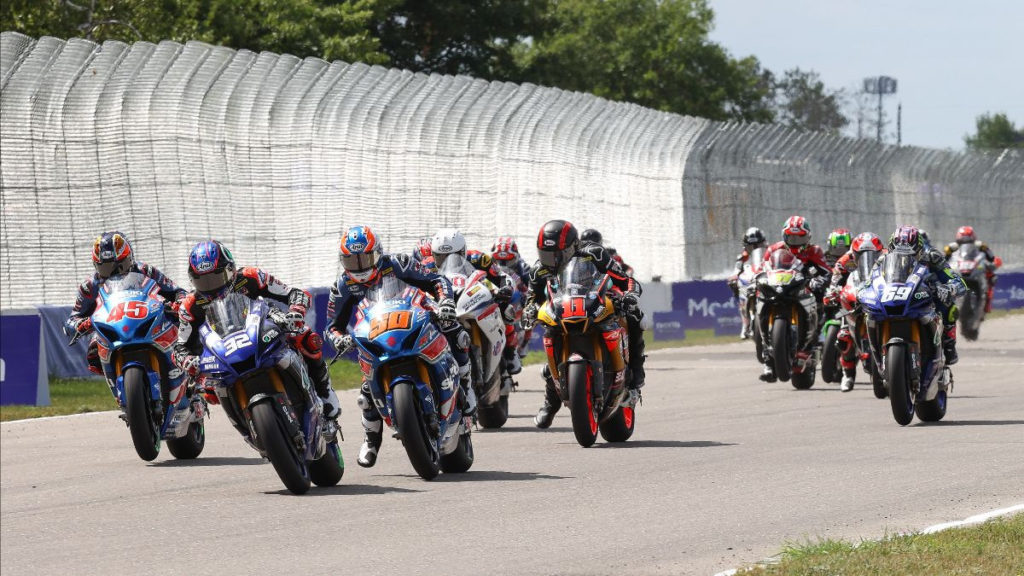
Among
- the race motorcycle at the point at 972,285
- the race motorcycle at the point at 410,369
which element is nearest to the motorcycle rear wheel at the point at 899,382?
the race motorcycle at the point at 410,369

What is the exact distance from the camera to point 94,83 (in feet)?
68.4

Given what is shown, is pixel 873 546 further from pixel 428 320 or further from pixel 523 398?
pixel 523 398

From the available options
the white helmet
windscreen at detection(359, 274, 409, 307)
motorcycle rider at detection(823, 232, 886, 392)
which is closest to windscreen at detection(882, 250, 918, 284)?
motorcycle rider at detection(823, 232, 886, 392)

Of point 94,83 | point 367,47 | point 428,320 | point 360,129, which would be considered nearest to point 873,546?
point 428,320

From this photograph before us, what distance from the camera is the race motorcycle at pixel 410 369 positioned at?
10.5 meters

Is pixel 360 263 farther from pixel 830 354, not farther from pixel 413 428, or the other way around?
pixel 830 354

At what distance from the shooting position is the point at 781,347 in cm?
1823

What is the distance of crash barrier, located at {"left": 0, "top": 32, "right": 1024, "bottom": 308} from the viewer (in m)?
20.6

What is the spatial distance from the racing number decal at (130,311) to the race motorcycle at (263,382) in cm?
260

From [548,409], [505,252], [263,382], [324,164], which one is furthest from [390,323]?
[324,164]

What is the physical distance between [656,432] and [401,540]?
19.0ft

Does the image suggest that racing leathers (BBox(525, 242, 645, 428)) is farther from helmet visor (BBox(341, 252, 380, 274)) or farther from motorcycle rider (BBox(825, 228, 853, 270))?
motorcycle rider (BBox(825, 228, 853, 270))

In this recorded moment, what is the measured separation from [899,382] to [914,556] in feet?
19.8

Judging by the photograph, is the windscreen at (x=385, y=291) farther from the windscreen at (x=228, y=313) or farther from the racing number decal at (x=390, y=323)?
the windscreen at (x=228, y=313)
